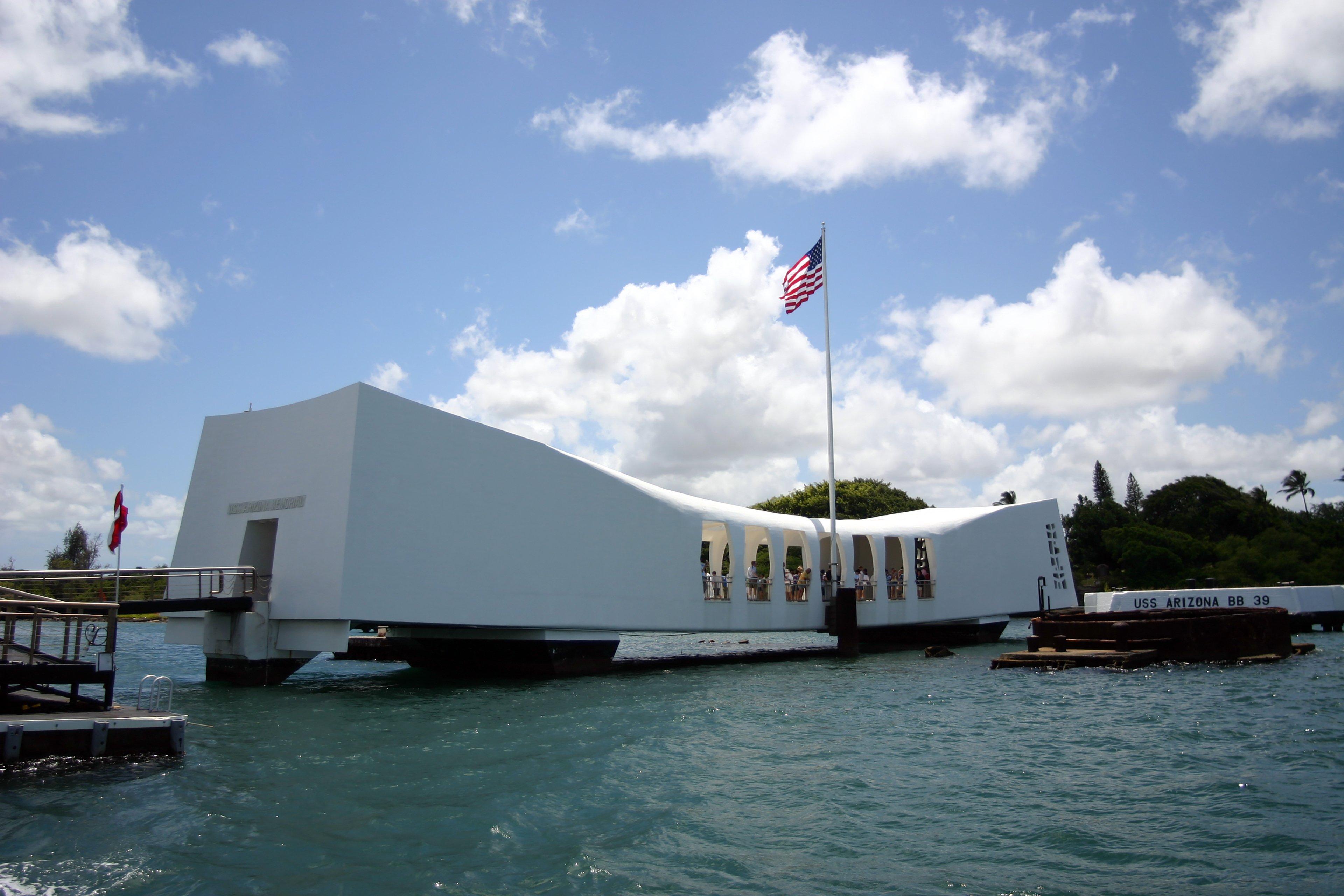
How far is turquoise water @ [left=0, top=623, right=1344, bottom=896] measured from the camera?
22.0 feet

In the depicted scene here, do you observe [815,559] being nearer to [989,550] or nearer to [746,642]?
[989,550]

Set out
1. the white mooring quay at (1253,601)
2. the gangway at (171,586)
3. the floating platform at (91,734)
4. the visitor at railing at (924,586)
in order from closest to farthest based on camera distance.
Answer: the floating platform at (91,734)
the gangway at (171,586)
the visitor at railing at (924,586)
the white mooring quay at (1253,601)

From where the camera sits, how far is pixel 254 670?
708 inches

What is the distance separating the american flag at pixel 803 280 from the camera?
81.1 feet

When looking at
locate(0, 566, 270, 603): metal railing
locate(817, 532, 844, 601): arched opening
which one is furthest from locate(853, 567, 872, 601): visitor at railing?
locate(0, 566, 270, 603): metal railing

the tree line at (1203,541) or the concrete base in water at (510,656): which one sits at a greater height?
the tree line at (1203,541)

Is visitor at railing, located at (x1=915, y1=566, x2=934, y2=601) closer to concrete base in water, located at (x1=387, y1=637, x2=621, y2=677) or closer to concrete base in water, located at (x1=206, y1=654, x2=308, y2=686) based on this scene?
concrete base in water, located at (x1=387, y1=637, x2=621, y2=677)

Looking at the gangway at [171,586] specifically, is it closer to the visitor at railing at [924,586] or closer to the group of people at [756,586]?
the group of people at [756,586]

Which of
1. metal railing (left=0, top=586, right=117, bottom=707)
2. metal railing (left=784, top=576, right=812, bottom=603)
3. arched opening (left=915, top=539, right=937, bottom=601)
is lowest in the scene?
metal railing (left=0, top=586, right=117, bottom=707)

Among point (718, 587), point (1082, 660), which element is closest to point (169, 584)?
point (718, 587)

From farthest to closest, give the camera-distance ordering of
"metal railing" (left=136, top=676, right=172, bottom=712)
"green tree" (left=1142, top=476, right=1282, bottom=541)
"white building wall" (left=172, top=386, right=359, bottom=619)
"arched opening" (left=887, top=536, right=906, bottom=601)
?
1. "green tree" (left=1142, top=476, right=1282, bottom=541)
2. "arched opening" (left=887, top=536, right=906, bottom=601)
3. "white building wall" (left=172, top=386, right=359, bottom=619)
4. "metal railing" (left=136, top=676, right=172, bottom=712)

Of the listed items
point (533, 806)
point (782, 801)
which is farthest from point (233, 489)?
point (782, 801)

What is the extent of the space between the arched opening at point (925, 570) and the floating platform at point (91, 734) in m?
22.9

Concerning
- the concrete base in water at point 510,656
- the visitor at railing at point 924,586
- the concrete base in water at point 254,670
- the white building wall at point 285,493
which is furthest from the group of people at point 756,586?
the concrete base in water at point 254,670
